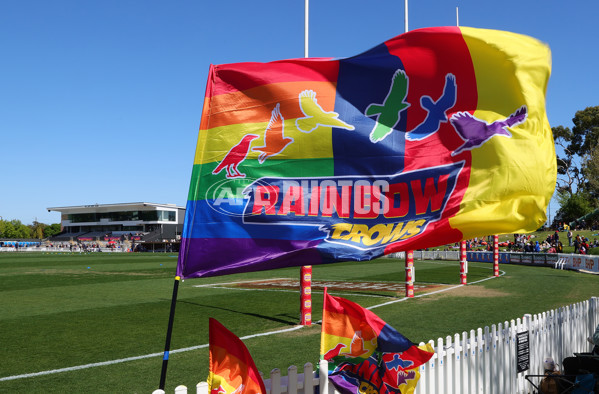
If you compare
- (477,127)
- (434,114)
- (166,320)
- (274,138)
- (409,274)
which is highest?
(434,114)

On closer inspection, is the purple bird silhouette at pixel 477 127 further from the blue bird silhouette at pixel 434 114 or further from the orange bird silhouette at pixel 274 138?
the orange bird silhouette at pixel 274 138

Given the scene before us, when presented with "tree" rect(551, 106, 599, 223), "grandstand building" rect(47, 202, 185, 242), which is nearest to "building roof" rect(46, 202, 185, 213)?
"grandstand building" rect(47, 202, 185, 242)

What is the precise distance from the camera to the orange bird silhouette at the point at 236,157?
4.51 meters

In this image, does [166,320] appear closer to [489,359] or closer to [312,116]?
[489,359]

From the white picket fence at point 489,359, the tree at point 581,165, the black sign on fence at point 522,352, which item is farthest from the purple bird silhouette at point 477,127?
the tree at point 581,165

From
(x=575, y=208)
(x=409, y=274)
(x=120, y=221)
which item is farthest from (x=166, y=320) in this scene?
(x=120, y=221)

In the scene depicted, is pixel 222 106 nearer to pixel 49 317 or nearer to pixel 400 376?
pixel 400 376

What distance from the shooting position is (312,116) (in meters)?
4.86

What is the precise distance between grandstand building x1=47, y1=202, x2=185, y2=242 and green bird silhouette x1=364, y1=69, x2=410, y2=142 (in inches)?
4368

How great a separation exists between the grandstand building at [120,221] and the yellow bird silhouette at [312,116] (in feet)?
364

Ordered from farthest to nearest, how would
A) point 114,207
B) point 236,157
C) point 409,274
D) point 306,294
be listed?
point 114,207, point 409,274, point 306,294, point 236,157

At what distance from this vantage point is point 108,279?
29125mm

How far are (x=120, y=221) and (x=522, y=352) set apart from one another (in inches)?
5062

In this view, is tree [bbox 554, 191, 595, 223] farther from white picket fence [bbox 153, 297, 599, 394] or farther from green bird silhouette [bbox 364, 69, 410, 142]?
green bird silhouette [bbox 364, 69, 410, 142]
